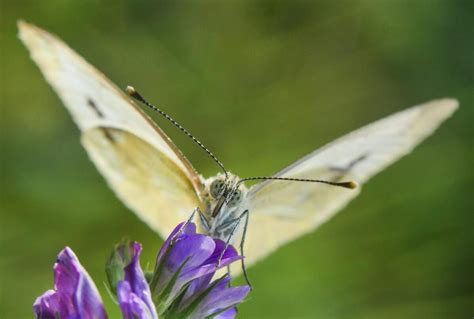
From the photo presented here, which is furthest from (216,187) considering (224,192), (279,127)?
(279,127)

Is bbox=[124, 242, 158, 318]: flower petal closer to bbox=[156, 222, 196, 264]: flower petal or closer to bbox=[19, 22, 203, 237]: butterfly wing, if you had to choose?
bbox=[156, 222, 196, 264]: flower petal

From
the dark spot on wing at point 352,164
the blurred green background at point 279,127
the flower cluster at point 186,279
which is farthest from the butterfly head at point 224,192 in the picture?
the blurred green background at point 279,127

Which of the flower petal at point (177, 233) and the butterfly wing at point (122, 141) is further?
the butterfly wing at point (122, 141)

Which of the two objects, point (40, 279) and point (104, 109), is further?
point (40, 279)

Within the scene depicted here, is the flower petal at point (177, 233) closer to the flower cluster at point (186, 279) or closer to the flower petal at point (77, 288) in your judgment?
the flower cluster at point (186, 279)

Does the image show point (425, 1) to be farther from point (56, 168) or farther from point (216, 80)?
point (56, 168)

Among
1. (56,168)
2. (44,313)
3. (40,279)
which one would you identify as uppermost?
(56,168)

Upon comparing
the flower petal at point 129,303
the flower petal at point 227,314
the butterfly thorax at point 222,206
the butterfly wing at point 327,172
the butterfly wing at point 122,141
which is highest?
the butterfly wing at point 122,141

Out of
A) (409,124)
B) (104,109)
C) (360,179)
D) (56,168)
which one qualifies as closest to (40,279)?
(56,168)

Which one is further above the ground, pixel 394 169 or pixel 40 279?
pixel 394 169
